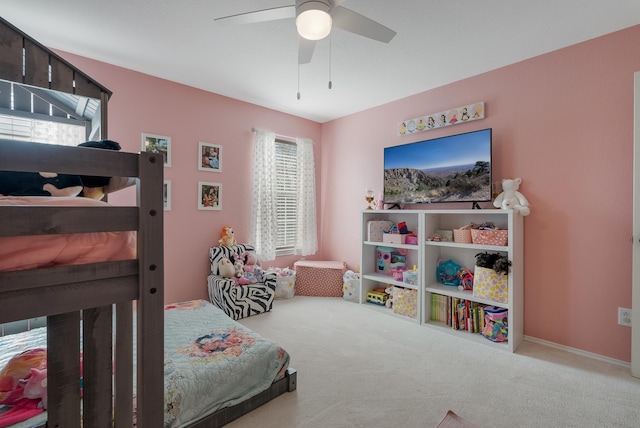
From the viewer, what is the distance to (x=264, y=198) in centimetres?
389

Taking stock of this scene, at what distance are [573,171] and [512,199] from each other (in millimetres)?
482

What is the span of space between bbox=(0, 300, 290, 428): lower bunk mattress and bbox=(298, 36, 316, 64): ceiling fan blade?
6.51 feet

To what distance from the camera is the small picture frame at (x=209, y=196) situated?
3389mm

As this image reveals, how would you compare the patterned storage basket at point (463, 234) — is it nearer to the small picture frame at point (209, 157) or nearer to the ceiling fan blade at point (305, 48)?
the ceiling fan blade at point (305, 48)

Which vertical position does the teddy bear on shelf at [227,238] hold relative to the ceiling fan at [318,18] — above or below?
below

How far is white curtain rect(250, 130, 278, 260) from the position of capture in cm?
383

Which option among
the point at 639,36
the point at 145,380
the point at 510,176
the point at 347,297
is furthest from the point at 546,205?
the point at 145,380

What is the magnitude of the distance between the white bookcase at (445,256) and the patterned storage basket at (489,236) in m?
0.05

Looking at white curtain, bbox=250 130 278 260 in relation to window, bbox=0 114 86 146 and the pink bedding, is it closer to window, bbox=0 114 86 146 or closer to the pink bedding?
window, bbox=0 114 86 146

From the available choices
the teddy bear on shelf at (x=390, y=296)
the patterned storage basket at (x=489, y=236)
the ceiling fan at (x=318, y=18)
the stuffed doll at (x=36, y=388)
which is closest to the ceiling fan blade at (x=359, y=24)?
the ceiling fan at (x=318, y=18)

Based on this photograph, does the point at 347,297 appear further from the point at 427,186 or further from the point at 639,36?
the point at 639,36

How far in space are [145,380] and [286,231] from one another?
3344 mm

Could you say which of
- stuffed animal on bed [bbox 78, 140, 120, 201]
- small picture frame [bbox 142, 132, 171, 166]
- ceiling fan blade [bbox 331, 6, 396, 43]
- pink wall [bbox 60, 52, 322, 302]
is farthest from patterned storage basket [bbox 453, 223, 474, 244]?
small picture frame [bbox 142, 132, 171, 166]

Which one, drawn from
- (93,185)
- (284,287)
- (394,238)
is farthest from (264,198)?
(93,185)
